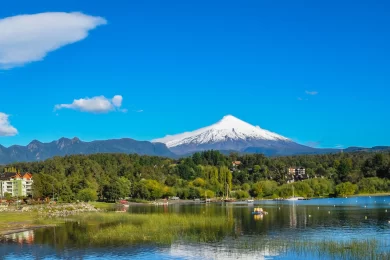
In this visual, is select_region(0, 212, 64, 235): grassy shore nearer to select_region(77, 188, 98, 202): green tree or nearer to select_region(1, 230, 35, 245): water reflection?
select_region(1, 230, 35, 245): water reflection

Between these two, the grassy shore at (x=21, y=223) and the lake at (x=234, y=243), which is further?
the grassy shore at (x=21, y=223)

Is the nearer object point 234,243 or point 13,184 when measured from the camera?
point 234,243

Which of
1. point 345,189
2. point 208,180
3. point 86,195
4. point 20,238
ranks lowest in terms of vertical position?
point 345,189

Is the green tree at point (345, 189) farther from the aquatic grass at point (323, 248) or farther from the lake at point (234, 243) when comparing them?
the aquatic grass at point (323, 248)

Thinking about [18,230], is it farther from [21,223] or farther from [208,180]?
[208,180]

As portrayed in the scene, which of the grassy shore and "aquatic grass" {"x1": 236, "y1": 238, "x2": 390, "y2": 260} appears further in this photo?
the grassy shore

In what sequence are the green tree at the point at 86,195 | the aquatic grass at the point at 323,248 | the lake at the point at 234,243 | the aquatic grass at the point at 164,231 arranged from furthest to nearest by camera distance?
the green tree at the point at 86,195, the aquatic grass at the point at 164,231, the lake at the point at 234,243, the aquatic grass at the point at 323,248

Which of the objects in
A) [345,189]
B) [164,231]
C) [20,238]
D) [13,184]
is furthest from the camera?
[13,184]

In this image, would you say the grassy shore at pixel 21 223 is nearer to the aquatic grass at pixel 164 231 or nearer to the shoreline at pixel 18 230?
the shoreline at pixel 18 230

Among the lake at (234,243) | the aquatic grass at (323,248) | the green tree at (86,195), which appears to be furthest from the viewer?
the green tree at (86,195)

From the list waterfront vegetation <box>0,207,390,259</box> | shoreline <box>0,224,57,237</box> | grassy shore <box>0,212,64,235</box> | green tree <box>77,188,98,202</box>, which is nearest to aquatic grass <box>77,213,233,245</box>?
waterfront vegetation <box>0,207,390,259</box>

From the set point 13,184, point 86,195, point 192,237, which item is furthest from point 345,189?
point 13,184

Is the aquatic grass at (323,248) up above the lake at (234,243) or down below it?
above

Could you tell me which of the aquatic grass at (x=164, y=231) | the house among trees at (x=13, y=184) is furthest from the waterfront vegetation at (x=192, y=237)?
the house among trees at (x=13, y=184)
